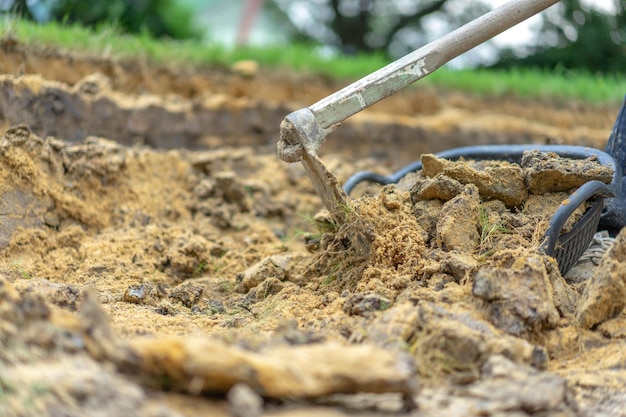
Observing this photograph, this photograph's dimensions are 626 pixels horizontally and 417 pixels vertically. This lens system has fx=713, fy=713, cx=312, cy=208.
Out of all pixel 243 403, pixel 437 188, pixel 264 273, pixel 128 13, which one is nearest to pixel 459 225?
pixel 437 188

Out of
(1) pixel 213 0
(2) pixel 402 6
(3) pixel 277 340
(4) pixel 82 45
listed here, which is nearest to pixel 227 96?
(4) pixel 82 45

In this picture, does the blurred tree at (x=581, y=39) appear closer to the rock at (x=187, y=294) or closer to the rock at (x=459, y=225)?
the rock at (x=459, y=225)

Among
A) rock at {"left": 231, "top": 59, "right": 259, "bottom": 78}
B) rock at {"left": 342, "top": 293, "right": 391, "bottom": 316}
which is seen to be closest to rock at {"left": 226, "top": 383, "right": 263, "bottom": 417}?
rock at {"left": 342, "top": 293, "right": 391, "bottom": 316}

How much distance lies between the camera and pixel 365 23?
1095 cm

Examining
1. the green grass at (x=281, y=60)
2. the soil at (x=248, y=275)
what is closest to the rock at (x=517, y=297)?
the soil at (x=248, y=275)

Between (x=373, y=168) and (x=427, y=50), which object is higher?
(x=373, y=168)

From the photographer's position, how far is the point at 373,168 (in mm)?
5391

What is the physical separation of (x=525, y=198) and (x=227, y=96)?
10.5 feet

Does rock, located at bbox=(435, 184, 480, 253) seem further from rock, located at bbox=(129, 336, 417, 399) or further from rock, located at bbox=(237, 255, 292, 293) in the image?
rock, located at bbox=(129, 336, 417, 399)

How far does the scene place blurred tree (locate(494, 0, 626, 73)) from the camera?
9.16m

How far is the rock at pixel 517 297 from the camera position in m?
2.16

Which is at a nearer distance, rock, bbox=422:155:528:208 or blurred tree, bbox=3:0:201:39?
rock, bbox=422:155:528:208

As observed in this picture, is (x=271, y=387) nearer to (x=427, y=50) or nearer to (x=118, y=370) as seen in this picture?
(x=118, y=370)

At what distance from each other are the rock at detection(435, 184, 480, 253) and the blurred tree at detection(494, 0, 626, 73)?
23.6 feet
